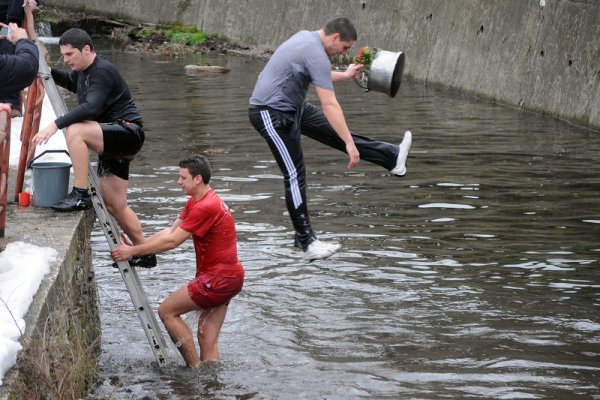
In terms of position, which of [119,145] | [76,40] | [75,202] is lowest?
[75,202]

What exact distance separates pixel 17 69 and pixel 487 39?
15.3 m

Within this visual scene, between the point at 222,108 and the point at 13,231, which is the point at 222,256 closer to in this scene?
the point at 13,231

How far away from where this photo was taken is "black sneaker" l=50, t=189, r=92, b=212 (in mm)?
9219

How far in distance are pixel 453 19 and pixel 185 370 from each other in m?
15.9

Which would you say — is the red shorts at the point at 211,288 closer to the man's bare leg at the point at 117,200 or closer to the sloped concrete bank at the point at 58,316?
the sloped concrete bank at the point at 58,316

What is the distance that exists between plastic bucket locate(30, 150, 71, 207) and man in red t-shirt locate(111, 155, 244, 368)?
1122 mm

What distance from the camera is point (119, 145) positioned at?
924cm

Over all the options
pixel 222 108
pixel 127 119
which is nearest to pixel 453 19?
pixel 222 108

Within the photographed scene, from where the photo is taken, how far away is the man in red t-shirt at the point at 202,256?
8555mm

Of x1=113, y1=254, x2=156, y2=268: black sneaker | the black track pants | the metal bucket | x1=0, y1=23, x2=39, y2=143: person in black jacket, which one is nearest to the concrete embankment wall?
the metal bucket

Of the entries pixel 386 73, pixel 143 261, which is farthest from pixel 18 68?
pixel 386 73

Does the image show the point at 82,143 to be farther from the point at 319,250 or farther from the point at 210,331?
the point at 319,250

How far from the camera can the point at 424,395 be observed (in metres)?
8.25

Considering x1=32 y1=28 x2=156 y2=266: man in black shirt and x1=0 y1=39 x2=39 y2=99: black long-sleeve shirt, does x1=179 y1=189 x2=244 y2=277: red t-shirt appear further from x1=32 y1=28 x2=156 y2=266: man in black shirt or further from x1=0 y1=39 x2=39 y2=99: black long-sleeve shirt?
x1=0 y1=39 x2=39 y2=99: black long-sleeve shirt
